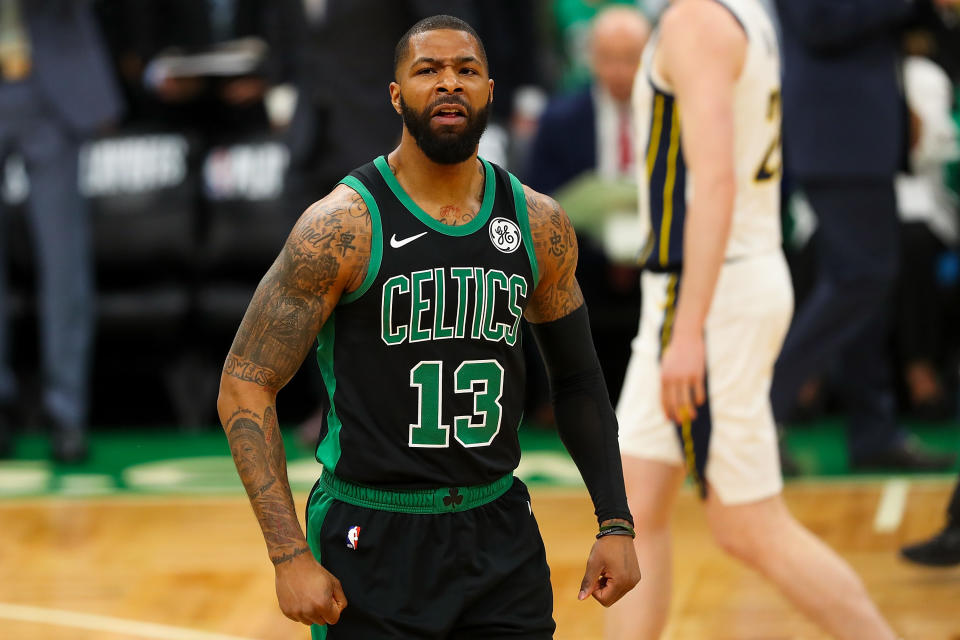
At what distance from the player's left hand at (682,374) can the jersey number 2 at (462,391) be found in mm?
838

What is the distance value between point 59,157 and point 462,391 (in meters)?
4.79

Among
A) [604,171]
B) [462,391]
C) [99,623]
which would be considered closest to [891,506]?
[604,171]

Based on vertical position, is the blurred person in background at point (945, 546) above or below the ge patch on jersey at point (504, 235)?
below

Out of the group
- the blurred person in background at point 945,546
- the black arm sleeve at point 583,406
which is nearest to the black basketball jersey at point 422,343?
the black arm sleeve at point 583,406

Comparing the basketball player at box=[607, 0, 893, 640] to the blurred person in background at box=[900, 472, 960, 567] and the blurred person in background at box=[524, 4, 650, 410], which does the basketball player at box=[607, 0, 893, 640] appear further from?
the blurred person in background at box=[524, 4, 650, 410]

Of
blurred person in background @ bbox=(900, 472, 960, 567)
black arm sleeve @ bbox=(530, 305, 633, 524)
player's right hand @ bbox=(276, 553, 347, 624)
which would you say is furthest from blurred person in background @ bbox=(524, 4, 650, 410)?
player's right hand @ bbox=(276, 553, 347, 624)

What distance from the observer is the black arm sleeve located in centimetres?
276

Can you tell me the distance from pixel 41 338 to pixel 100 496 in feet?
6.13

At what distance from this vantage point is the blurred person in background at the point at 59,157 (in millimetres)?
6852

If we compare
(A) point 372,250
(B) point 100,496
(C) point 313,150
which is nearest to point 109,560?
(B) point 100,496

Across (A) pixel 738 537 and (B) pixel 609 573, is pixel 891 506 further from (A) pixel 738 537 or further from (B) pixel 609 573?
(B) pixel 609 573

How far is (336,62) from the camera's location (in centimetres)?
701

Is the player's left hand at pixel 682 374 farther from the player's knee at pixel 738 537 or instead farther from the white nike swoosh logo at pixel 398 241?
the white nike swoosh logo at pixel 398 241

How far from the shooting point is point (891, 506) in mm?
5816
